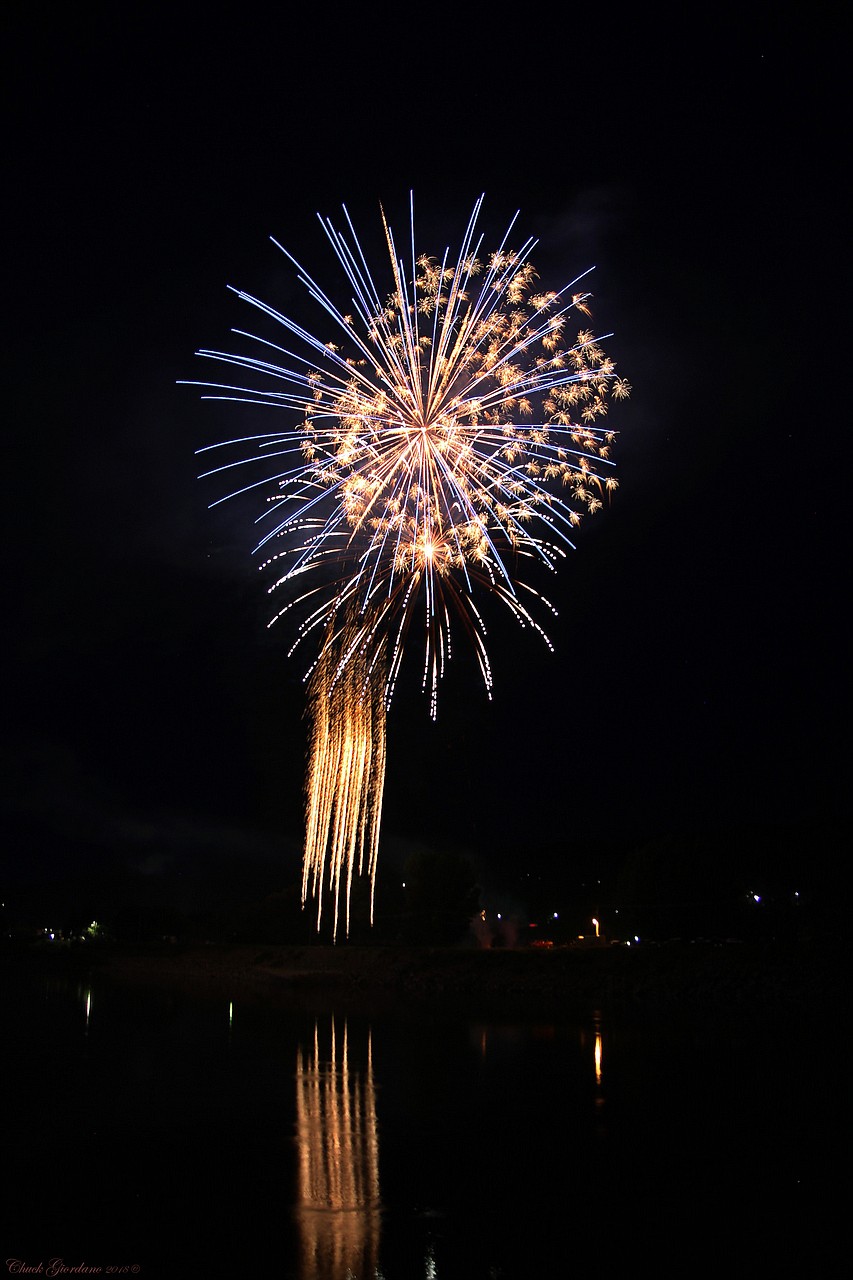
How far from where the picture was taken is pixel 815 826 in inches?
3046

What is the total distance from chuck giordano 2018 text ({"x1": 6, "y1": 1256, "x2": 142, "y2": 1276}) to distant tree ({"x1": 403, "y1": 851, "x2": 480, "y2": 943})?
56364 millimetres

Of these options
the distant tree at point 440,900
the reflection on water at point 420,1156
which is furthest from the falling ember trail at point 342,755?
the distant tree at point 440,900

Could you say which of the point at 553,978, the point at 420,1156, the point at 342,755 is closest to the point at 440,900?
the point at 553,978

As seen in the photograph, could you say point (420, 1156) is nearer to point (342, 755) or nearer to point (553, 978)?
point (342, 755)

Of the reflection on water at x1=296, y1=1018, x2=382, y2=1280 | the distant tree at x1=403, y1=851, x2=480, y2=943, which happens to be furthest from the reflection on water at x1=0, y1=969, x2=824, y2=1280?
the distant tree at x1=403, y1=851, x2=480, y2=943

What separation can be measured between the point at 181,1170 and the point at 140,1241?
2.94m

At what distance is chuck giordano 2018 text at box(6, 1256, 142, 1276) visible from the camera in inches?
324

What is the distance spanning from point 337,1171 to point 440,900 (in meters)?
53.7

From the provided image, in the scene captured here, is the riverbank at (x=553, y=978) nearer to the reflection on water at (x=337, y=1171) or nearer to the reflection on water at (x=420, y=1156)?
the reflection on water at (x=420, y=1156)

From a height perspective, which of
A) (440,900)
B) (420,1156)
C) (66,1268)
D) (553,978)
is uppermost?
(440,900)

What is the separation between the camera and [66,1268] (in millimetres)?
8320

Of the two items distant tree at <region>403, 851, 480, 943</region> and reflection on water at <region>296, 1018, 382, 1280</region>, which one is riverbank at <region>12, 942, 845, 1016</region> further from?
reflection on water at <region>296, 1018, 382, 1280</region>

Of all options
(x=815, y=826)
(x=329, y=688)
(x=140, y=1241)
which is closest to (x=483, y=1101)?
(x=140, y=1241)

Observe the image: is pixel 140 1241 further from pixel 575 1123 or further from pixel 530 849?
pixel 530 849
